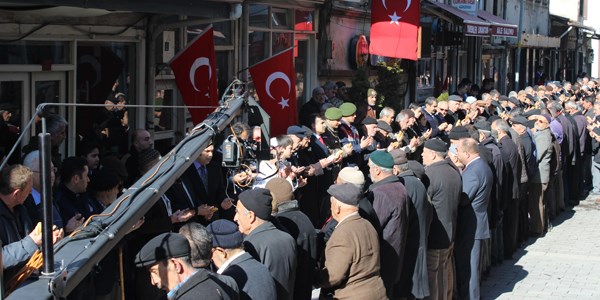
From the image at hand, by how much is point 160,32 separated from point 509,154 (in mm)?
4804

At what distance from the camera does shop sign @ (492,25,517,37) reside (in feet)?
78.4

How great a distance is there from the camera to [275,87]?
1208cm

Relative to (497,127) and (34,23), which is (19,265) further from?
(497,127)

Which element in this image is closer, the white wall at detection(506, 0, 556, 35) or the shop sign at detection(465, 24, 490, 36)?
the shop sign at detection(465, 24, 490, 36)

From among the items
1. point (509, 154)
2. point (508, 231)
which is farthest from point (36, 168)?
point (508, 231)

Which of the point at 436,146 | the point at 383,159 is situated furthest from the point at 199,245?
the point at 436,146

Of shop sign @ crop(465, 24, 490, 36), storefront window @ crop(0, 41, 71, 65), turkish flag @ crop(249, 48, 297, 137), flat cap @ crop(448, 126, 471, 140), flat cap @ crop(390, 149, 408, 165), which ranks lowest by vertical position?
flat cap @ crop(390, 149, 408, 165)

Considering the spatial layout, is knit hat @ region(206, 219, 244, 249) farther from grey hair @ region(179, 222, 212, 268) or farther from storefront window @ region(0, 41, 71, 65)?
storefront window @ region(0, 41, 71, 65)

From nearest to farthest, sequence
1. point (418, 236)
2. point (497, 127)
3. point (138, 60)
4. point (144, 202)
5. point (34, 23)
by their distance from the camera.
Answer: point (144, 202) < point (418, 236) < point (34, 23) < point (138, 60) < point (497, 127)

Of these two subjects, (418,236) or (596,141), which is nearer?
(418,236)

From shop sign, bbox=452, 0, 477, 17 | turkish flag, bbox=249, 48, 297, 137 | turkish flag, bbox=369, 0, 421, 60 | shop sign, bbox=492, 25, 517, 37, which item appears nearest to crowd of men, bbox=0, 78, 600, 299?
turkish flag, bbox=249, 48, 297, 137

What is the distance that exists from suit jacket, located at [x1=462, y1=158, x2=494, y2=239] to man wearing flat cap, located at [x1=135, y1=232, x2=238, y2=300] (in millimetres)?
5866

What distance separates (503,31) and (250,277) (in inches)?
787

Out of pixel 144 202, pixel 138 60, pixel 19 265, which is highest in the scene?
pixel 138 60
